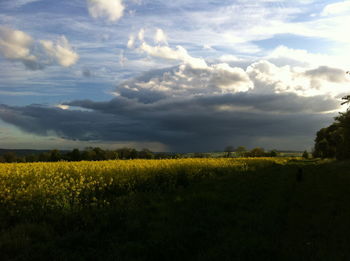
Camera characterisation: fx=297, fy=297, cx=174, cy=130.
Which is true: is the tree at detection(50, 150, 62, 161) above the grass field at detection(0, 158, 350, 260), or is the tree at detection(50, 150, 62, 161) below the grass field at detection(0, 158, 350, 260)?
above

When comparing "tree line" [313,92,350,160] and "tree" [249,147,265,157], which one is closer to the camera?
"tree line" [313,92,350,160]

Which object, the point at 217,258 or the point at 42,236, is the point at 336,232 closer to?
the point at 217,258

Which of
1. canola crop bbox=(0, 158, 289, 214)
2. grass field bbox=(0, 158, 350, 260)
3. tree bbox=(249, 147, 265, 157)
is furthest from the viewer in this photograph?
tree bbox=(249, 147, 265, 157)

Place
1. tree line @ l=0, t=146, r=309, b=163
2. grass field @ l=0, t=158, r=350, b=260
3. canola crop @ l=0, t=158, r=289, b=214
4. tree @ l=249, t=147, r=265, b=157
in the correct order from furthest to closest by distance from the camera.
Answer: tree @ l=249, t=147, r=265, b=157
tree line @ l=0, t=146, r=309, b=163
canola crop @ l=0, t=158, r=289, b=214
grass field @ l=0, t=158, r=350, b=260

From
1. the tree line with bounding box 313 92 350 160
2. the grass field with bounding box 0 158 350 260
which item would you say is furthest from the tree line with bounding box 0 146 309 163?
the grass field with bounding box 0 158 350 260

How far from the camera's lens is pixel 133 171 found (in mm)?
16703

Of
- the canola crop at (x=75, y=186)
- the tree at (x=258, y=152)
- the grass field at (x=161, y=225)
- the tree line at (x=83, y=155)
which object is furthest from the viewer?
the tree at (x=258, y=152)

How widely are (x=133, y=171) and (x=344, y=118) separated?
105 ft

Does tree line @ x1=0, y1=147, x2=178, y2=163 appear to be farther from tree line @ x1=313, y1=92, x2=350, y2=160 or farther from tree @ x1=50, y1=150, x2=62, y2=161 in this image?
tree line @ x1=313, y1=92, x2=350, y2=160

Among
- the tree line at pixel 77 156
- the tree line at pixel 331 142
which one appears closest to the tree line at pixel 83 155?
the tree line at pixel 77 156

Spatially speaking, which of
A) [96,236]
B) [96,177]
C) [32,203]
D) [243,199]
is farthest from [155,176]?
[96,236]

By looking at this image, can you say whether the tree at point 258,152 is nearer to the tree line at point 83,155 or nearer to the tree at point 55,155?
the tree line at point 83,155

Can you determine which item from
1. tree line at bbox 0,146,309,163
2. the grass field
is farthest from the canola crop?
tree line at bbox 0,146,309,163

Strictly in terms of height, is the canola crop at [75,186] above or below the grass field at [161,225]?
above
